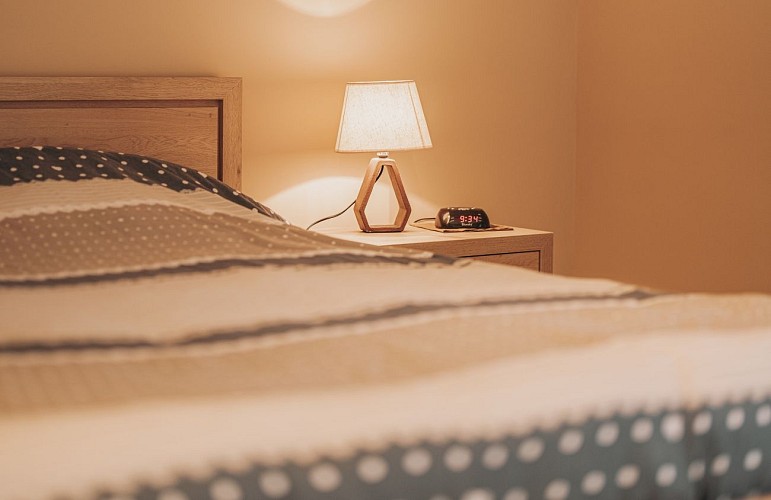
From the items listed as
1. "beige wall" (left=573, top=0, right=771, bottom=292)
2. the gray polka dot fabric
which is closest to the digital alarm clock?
"beige wall" (left=573, top=0, right=771, bottom=292)

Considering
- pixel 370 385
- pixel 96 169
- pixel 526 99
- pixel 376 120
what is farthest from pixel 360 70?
pixel 370 385

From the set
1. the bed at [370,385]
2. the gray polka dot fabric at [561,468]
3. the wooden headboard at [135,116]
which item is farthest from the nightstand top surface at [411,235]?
the gray polka dot fabric at [561,468]

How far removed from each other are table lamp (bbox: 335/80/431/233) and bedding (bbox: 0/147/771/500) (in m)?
1.34

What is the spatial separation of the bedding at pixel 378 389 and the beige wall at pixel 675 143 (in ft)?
5.94

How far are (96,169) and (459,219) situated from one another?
1.16 m

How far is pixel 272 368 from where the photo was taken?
1189 mm

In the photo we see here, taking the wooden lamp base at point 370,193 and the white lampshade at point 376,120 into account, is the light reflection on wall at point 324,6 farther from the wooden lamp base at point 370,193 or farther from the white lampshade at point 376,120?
the wooden lamp base at point 370,193

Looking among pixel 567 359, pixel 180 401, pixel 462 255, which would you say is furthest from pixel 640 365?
pixel 462 255

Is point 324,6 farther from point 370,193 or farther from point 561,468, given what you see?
point 561,468

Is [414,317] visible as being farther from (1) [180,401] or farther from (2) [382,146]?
(2) [382,146]

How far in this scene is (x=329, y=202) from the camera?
333cm

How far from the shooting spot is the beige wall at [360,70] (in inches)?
115

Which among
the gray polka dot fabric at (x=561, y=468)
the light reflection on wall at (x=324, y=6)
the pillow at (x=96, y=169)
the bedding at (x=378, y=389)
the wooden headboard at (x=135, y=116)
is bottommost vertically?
the gray polka dot fabric at (x=561, y=468)

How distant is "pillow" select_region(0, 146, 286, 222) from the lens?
241 centimetres
